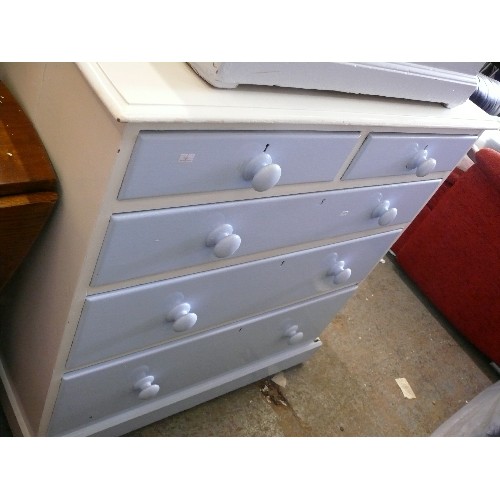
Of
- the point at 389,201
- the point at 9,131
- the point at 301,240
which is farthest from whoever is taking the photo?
A: the point at 389,201

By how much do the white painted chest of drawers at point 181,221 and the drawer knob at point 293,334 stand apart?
1.8 inches

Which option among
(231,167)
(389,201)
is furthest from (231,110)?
(389,201)

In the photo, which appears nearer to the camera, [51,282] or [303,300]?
[51,282]

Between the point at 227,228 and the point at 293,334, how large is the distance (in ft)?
2.20

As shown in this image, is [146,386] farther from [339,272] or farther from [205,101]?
[205,101]

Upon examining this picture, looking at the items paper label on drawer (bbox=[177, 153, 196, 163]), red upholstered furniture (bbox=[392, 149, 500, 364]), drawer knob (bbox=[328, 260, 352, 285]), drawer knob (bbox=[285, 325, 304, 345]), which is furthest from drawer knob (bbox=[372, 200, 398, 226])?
red upholstered furniture (bbox=[392, 149, 500, 364])

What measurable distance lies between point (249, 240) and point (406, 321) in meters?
1.51

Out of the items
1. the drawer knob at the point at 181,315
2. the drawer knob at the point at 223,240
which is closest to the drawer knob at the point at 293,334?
the drawer knob at the point at 181,315

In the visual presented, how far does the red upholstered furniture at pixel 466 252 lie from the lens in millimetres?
1907

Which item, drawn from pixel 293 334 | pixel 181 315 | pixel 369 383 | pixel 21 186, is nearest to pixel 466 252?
pixel 369 383

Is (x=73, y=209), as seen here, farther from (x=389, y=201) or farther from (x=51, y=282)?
(x=389, y=201)

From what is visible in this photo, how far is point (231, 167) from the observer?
679 millimetres

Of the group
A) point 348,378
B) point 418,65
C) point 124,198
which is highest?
point 418,65
